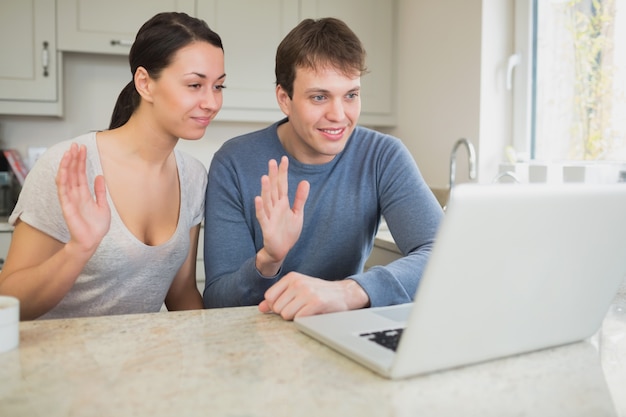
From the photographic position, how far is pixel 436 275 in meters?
0.62

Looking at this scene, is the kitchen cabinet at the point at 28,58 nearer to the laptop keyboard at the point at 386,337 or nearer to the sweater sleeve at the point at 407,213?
the sweater sleeve at the point at 407,213

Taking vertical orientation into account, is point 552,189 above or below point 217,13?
below

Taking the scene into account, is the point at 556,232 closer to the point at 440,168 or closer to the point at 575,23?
the point at 575,23

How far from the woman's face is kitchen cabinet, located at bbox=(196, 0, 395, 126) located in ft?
5.59

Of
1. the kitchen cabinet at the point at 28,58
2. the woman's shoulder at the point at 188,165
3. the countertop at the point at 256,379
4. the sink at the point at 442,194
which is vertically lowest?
the countertop at the point at 256,379

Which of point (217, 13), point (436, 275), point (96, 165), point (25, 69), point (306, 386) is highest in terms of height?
point (217, 13)

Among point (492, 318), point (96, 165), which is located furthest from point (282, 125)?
point (492, 318)

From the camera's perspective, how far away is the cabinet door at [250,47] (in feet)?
9.89

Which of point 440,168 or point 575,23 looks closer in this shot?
point 575,23

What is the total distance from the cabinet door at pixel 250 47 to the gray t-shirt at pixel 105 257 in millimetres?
1750

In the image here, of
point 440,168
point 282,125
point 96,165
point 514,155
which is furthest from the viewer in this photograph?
point 440,168

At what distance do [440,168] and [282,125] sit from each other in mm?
1599

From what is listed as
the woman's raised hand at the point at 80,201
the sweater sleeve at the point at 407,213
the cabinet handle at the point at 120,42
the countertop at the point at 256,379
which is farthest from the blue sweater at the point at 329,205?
the cabinet handle at the point at 120,42

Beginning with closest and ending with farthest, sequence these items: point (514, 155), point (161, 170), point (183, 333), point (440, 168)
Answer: point (183, 333) → point (161, 170) → point (514, 155) → point (440, 168)
